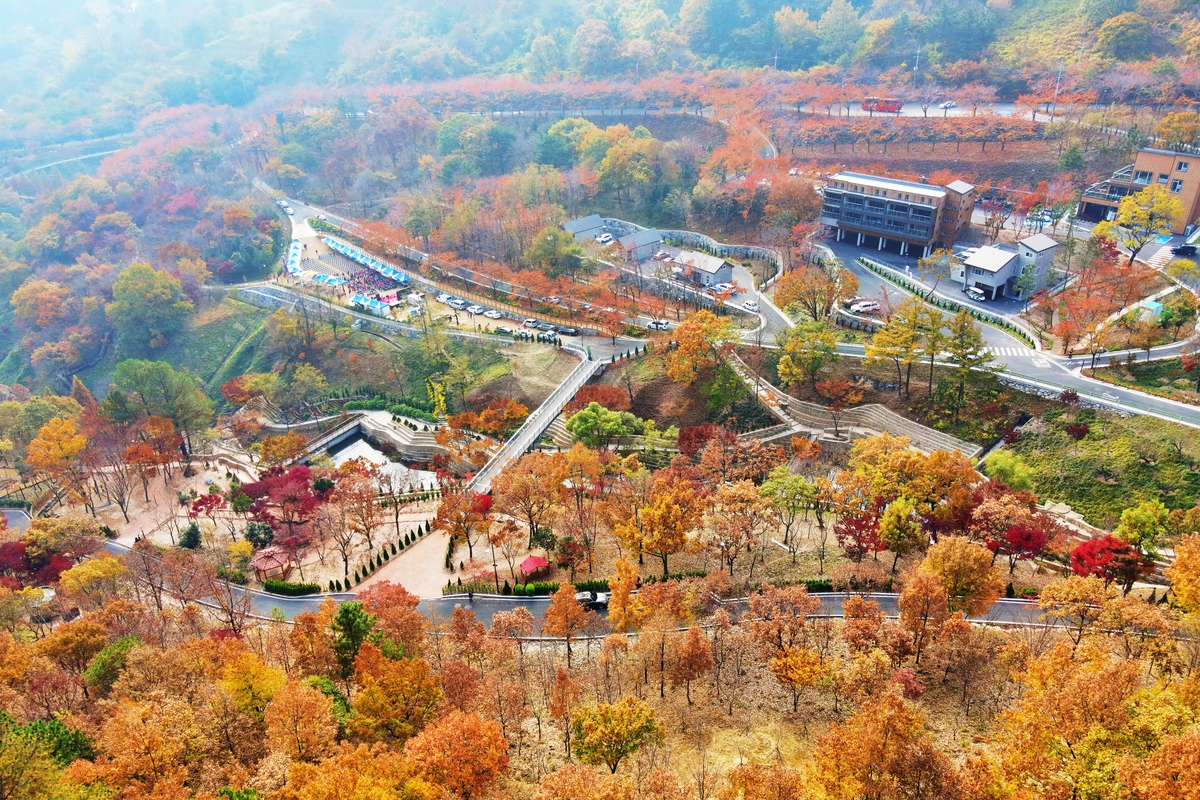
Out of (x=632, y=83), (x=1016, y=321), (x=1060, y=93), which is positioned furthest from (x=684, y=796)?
(x=632, y=83)

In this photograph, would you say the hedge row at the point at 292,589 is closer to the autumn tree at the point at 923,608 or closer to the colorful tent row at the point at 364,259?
the autumn tree at the point at 923,608

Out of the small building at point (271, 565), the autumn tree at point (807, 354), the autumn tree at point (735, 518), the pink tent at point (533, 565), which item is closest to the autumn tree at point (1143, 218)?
the autumn tree at point (807, 354)

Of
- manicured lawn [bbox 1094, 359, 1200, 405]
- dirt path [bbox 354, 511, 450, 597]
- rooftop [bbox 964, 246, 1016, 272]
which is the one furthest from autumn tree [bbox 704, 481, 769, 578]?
rooftop [bbox 964, 246, 1016, 272]

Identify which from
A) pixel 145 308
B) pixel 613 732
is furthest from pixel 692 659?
pixel 145 308

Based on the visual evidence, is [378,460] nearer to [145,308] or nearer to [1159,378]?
[145,308]

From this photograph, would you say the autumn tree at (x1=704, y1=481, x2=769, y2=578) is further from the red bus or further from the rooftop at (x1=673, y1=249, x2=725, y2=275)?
the red bus

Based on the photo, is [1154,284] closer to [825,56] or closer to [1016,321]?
[1016,321]

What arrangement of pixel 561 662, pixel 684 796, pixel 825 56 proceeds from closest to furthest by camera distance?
pixel 684 796
pixel 561 662
pixel 825 56
